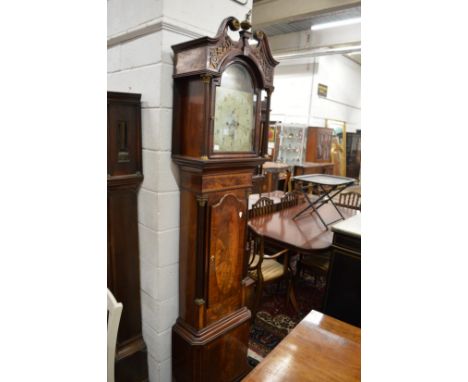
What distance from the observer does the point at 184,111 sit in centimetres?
137

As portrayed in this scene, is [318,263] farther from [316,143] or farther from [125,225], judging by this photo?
[316,143]

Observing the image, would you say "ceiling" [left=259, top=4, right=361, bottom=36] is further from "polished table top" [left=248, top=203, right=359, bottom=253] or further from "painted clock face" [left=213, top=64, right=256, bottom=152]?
"painted clock face" [left=213, top=64, right=256, bottom=152]

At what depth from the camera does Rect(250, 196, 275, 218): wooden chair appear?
3039 mm

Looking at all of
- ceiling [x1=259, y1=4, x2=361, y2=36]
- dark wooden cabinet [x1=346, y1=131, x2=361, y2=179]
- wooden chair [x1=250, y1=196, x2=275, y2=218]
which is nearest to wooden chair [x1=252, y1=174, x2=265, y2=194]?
wooden chair [x1=250, y1=196, x2=275, y2=218]

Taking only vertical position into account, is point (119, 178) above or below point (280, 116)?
below

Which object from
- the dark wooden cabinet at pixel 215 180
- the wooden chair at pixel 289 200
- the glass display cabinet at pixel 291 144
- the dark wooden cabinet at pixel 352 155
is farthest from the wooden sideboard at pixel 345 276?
the dark wooden cabinet at pixel 352 155

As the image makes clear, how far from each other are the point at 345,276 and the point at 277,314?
3.10 feet

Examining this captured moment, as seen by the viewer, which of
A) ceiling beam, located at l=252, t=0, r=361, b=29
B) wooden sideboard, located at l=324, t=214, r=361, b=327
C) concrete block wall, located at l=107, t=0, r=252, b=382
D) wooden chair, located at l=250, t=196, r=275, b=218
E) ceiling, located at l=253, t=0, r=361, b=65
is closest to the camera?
concrete block wall, located at l=107, t=0, r=252, b=382

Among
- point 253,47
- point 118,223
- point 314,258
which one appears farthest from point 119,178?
point 314,258

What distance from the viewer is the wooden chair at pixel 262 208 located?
9.97 ft

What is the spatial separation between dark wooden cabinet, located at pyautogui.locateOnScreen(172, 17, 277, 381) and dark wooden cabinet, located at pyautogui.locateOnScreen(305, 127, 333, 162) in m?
4.73
